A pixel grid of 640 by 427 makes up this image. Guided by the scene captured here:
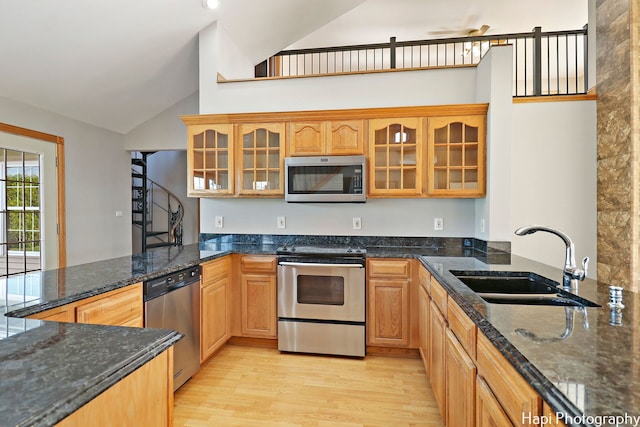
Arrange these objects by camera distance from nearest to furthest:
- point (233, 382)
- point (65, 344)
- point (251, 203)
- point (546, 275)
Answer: point (65, 344)
point (546, 275)
point (233, 382)
point (251, 203)

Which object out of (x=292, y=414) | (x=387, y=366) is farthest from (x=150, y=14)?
(x=387, y=366)

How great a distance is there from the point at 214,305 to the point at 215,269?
0.97ft

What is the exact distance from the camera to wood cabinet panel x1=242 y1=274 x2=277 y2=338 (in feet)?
10.1

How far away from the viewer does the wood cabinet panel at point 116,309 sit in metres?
1.62

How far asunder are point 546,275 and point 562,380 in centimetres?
137

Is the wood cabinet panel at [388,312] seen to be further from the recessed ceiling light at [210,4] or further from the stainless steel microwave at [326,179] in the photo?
the recessed ceiling light at [210,4]

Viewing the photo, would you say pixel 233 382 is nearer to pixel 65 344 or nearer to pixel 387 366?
pixel 387 366

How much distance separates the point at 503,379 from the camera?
104cm

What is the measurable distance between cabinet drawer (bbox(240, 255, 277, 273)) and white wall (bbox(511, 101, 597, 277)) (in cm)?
221

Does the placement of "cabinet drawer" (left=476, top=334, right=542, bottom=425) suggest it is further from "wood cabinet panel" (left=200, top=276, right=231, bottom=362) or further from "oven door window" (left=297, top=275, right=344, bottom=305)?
"wood cabinet panel" (left=200, top=276, right=231, bottom=362)

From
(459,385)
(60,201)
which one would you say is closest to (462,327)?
(459,385)

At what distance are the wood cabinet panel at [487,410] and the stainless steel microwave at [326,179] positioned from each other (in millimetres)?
2078

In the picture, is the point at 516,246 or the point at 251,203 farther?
the point at 251,203

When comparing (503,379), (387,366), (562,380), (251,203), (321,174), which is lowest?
(387,366)
